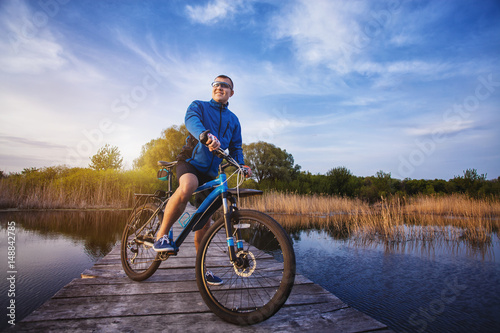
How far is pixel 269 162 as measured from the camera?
2848 centimetres

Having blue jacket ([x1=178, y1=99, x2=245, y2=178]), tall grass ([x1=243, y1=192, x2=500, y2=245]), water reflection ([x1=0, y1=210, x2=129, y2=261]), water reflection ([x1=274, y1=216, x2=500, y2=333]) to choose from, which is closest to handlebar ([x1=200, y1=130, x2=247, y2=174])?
blue jacket ([x1=178, y1=99, x2=245, y2=178])

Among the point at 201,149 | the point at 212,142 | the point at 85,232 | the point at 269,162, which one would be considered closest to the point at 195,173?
the point at 201,149

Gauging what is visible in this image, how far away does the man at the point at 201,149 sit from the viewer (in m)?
2.23

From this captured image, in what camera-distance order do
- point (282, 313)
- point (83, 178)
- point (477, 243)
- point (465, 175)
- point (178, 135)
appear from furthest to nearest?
1. point (178, 135)
2. point (465, 175)
3. point (83, 178)
4. point (477, 243)
5. point (282, 313)

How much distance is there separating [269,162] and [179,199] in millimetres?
26378

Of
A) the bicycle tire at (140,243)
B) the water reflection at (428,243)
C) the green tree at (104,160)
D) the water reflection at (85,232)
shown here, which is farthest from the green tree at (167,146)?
the bicycle tire at (140,243)

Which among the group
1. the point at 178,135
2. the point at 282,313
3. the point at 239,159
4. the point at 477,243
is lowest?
the point at 477,243

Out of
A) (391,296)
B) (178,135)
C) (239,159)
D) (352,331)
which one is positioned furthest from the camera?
(178,135)

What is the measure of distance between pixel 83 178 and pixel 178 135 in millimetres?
14293

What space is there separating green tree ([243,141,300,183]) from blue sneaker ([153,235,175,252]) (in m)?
25.2

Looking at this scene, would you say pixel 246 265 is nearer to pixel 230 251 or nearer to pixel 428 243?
pixel 230 251

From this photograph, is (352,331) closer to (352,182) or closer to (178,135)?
(352,182)

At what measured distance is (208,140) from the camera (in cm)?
191

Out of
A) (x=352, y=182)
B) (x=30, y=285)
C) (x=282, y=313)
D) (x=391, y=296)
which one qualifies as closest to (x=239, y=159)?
(x=282, y=313)
